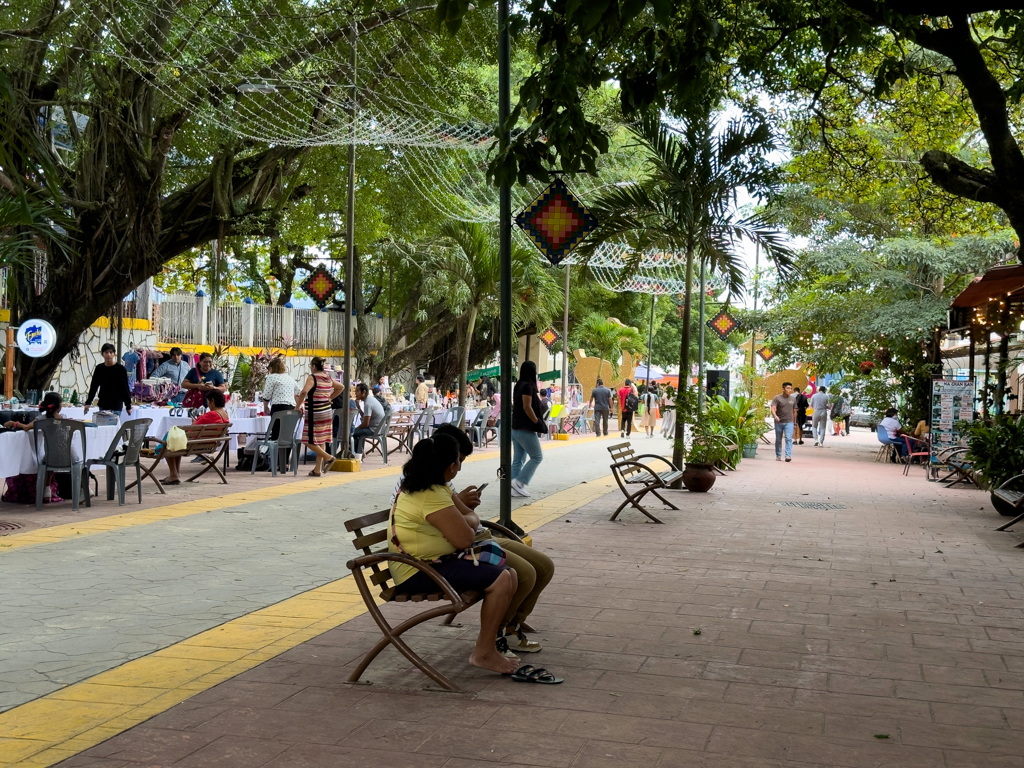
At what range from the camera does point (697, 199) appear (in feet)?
46.5

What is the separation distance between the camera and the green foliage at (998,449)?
1288 centimetres

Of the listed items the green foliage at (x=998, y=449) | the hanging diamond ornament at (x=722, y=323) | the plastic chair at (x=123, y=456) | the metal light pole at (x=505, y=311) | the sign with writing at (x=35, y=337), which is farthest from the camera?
the hanging diamond ornament at (x=722, y=323)

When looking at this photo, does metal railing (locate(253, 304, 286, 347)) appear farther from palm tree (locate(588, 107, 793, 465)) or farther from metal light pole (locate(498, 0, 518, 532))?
metal light pole (locate(498, 0, 518, 532))

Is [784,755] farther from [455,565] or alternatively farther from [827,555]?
[827,555]

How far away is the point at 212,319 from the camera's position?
31594mm

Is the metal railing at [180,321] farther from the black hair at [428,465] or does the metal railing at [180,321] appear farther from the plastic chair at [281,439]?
the black hair at [428,465]

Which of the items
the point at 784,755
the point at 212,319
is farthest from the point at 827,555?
the point at 212,319

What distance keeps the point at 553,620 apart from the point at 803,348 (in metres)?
21.0

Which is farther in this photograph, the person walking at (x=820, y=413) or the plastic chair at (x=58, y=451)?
the person walking at (x=820, y=413)

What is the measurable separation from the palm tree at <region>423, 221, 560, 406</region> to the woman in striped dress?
9.88 m

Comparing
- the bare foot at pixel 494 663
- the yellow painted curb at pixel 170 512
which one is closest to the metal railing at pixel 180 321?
the yellow painted curb at pixel 170 512

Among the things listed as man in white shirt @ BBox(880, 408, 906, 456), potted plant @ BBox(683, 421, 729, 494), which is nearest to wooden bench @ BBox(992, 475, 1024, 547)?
potted plant @ BBox(683, 421, 729, 494)

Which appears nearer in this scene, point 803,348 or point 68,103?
point 68,103

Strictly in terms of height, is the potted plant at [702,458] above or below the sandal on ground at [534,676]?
above
